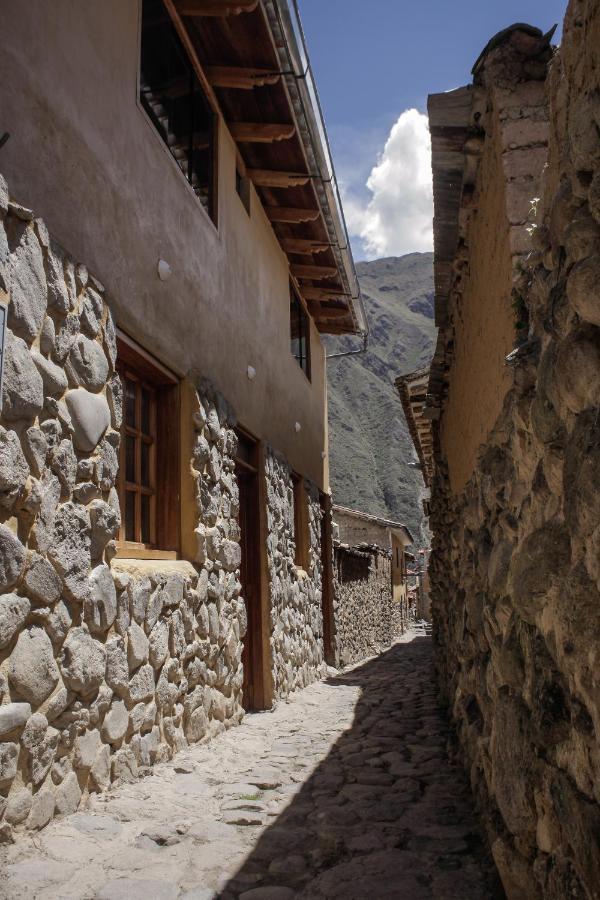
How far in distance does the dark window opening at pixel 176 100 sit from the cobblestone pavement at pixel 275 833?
424 cm

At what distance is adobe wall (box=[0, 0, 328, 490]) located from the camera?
3205 millimetres

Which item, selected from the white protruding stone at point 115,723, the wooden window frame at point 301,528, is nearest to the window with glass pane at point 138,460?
the white protruding stone at point 115,723

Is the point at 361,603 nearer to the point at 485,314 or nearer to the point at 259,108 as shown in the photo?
the point at 259,108

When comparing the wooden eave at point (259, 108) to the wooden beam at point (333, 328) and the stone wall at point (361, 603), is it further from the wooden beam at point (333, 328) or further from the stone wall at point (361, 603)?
the stone wall at point (361, 603)

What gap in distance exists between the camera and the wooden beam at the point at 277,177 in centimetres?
730

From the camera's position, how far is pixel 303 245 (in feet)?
28.6

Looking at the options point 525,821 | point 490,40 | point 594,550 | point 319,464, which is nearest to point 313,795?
point 525,821

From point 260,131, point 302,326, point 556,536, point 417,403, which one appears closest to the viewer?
→ point 556,536

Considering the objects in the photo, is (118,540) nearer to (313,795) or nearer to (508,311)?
(313,795)

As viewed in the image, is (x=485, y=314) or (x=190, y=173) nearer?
(x=485, y=314)

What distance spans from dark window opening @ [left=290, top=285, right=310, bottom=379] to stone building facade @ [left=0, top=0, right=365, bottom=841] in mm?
2111

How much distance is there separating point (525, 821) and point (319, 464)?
8.85 metres

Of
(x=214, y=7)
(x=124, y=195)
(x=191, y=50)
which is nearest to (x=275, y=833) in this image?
(x=124, y=195)

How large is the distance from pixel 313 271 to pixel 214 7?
4416 mm
